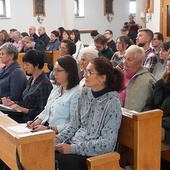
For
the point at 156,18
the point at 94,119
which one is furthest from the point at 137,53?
the point at 156,18

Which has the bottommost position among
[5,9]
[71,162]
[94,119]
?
[71,162]

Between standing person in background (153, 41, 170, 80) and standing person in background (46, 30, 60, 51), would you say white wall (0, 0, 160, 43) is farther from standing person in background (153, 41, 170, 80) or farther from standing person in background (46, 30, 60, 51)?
standing person in background (153, 41, 170, 80)

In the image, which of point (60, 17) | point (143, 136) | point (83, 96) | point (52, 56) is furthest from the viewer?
point (60, 17)

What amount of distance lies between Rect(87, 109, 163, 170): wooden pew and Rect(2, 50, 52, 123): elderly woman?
1250 mm

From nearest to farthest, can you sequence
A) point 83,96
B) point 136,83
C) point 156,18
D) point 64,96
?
1. point 83,96
2. point 64,96
3. point 136,83
4. point 156,18

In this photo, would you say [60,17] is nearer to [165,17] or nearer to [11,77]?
[165,17]

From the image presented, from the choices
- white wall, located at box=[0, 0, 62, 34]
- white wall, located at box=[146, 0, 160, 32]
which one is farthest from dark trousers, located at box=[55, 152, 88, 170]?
white wall, located at box=[0, 0, 62, 34]

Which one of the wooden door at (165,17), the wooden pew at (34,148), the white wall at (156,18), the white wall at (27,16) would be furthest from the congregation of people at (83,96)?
the white wall at (27,16)

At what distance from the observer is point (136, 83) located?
3.52 m

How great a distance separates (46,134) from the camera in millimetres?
2182

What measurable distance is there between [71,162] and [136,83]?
123 cm

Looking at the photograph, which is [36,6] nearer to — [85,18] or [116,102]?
[85,18]

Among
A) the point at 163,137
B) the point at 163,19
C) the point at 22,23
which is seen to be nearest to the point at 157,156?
the point at 163,137

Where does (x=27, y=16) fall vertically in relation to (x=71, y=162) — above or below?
above
